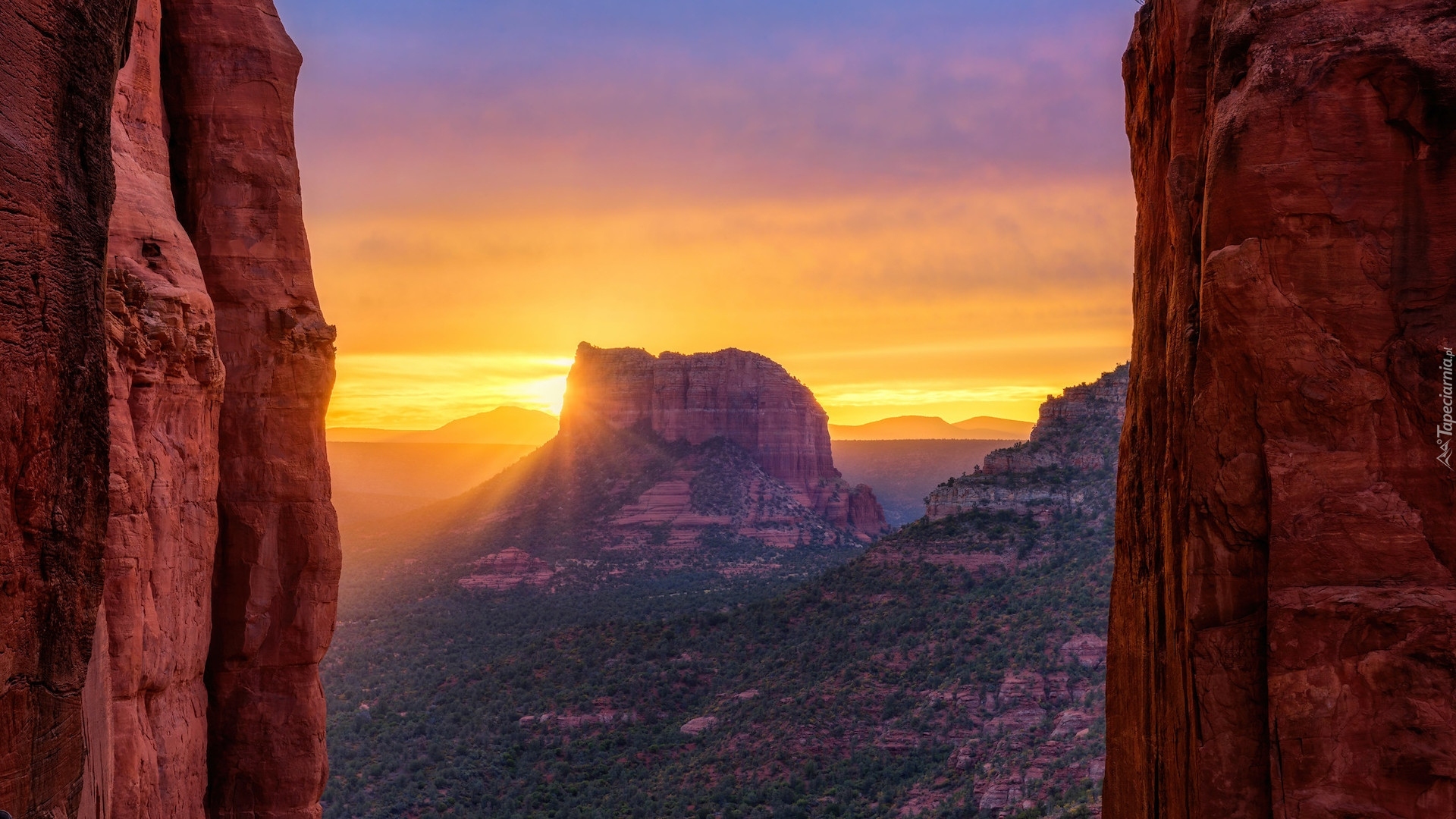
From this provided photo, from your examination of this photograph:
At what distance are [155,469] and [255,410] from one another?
3407 millimetres

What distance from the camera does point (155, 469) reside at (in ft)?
49.4

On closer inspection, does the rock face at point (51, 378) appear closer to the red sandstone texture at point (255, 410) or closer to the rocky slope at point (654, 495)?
the red sandstone texture at point (255, 410)

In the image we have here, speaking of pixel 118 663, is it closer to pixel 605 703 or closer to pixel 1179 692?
pixel 1179 692

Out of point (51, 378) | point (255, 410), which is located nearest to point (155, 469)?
point (255, 410)

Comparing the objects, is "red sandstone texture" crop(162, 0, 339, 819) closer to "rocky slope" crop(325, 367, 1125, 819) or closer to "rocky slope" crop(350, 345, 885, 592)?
"rocky slope" crop(325, 367, 1125, 819)

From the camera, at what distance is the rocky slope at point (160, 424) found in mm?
6145

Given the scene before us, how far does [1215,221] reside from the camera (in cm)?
928

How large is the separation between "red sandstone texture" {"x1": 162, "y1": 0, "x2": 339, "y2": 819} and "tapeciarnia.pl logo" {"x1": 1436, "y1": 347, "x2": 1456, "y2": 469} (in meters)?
15.0

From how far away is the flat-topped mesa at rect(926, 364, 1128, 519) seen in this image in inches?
2221

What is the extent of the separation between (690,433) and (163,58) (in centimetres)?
9922

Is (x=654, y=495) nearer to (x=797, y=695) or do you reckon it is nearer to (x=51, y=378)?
(x=797, y=695)

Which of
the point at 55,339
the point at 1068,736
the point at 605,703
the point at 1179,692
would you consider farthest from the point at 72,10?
the point at 605,703

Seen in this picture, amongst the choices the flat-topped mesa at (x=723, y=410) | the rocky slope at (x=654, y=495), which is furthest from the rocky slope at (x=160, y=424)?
the flat-topped mesa at (x=723, y=410)

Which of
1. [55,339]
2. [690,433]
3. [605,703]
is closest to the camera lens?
[55,339]
